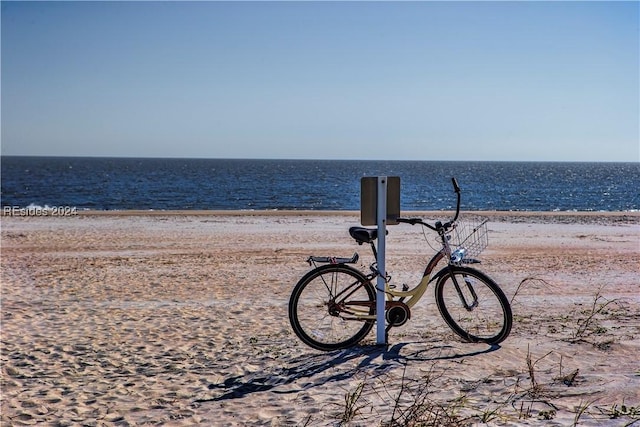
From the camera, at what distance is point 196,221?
25359mm

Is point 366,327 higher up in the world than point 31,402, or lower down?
higher up

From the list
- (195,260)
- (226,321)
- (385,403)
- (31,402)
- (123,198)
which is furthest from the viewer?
(123,198)

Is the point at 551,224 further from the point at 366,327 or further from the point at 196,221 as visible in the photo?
the point at 366,327

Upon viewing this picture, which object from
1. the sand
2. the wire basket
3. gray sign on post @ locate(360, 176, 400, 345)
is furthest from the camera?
gray sign on post @ locate(360, 176, 400, 345)

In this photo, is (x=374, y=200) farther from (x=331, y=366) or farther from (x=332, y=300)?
(x=331, y=366)

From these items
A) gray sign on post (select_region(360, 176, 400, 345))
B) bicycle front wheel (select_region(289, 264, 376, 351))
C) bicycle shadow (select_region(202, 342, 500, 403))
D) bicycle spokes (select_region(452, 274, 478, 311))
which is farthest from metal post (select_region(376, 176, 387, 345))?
bicycle spokes (select_region(452, 274, 478, 311))

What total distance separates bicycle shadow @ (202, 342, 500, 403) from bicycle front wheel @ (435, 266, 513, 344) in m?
0.26

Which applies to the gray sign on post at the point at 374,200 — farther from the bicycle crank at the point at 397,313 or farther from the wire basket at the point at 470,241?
the bicycle crank at the point at 397,313

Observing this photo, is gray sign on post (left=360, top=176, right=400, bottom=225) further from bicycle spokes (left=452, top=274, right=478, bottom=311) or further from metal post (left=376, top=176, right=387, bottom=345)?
bicycle spokes (left=452, top=274, right=478, bottom=311)

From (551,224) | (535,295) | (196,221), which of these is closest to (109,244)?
(196,221)

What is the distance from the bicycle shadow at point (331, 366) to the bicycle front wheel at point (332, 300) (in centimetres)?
17

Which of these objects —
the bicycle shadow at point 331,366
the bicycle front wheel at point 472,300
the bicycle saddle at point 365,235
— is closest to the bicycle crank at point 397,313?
the bicycle shadow at point 331,366

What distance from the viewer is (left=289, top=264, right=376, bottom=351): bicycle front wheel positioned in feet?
20.5

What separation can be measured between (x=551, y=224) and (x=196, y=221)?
1488cm
